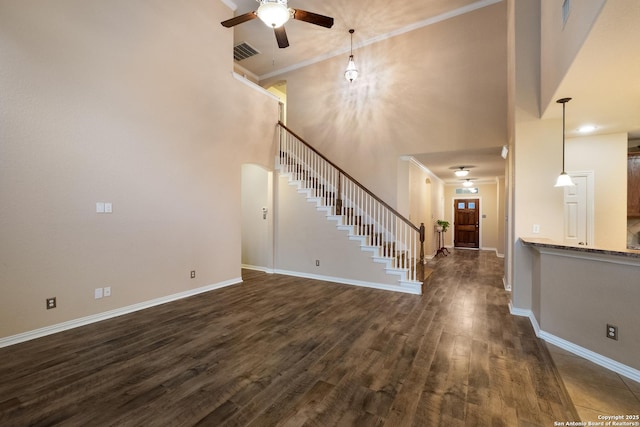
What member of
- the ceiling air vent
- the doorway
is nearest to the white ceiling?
the ceiling air vent

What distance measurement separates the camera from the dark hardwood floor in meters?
1.86

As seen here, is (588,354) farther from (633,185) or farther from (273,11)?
(273,11)

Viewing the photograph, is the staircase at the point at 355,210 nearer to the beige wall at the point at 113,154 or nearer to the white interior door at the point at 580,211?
the beige wall at the point at 113,154

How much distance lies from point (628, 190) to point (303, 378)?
603 cm

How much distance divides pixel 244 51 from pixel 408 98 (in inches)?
167

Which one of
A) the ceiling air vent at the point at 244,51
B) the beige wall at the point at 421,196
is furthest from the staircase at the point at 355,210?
the ceiling air vent at the point at 244,51

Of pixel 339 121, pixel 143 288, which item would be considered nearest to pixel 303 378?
pixel 143 288

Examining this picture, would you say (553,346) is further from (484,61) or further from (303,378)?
(484,61)

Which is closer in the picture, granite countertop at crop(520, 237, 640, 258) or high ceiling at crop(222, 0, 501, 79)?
granite countertop at crop(520, 237, 640, 258)

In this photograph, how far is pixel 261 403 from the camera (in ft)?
6.47

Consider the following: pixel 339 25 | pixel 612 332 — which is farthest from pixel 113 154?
pixel 612 332

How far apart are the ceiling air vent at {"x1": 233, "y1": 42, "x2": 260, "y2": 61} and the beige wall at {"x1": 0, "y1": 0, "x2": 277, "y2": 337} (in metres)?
1.48

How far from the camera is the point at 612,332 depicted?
2436mm

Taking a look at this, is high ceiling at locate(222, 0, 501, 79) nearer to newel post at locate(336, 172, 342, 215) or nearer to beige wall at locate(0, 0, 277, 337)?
beige wall at locate(0, 0, 277, 337)
